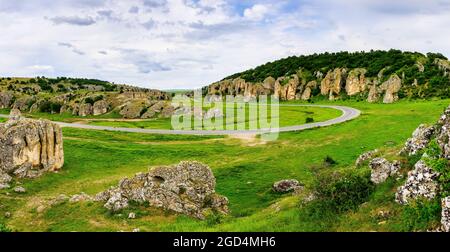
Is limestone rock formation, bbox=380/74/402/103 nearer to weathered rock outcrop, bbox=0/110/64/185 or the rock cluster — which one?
the rock cluster

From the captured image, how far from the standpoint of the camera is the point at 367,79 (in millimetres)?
151250

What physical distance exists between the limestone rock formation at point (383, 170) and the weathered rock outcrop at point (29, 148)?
42950mm

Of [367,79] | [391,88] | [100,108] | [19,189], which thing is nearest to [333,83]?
[367,79]

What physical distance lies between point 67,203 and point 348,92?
133116 millimetres

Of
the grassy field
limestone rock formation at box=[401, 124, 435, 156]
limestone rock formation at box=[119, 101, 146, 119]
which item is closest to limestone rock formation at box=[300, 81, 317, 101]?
the grassy field

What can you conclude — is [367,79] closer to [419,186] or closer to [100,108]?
[100,108]

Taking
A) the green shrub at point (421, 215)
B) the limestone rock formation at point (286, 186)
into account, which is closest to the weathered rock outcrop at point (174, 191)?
the limestone rock formation at point (286, 186)

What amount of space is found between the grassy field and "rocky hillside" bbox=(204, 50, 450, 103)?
2838 cm

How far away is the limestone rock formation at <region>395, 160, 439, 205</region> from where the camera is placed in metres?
19.4

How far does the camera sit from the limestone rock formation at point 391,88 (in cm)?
12730

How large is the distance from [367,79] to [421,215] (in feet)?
461
